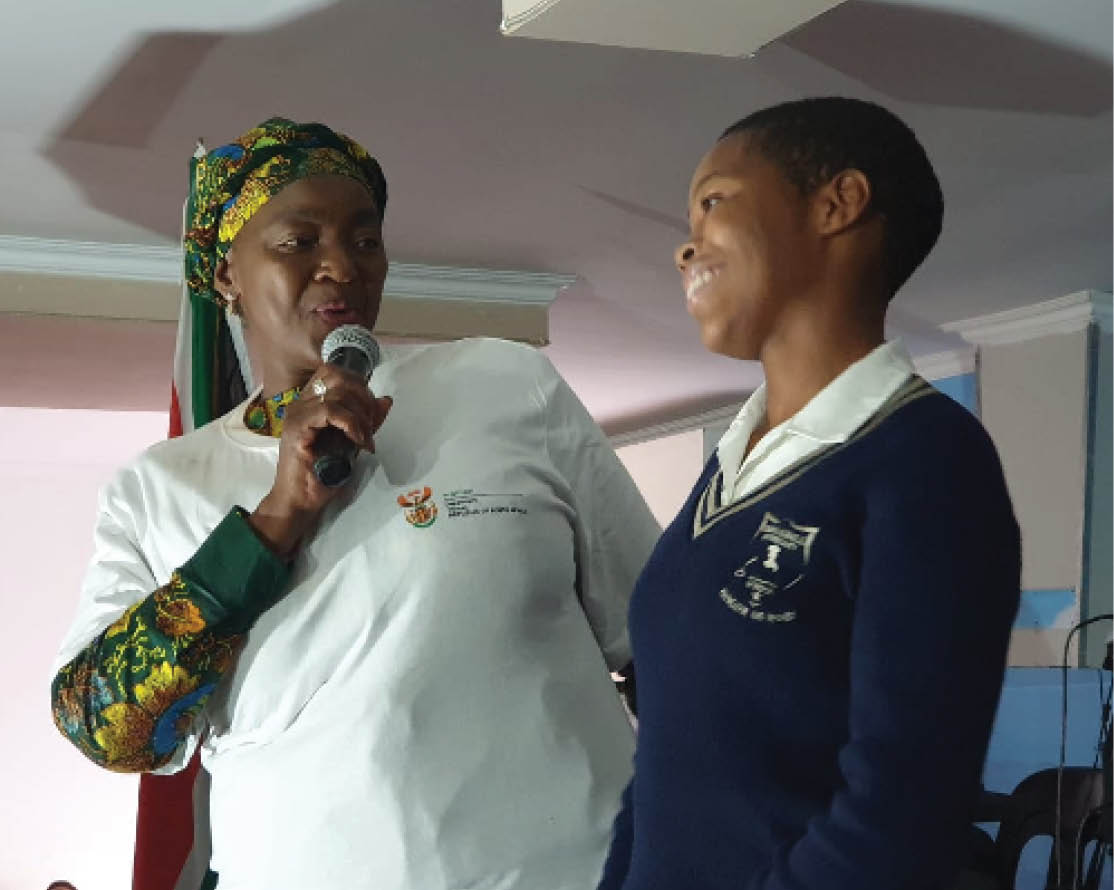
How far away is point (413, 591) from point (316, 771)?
16 cm

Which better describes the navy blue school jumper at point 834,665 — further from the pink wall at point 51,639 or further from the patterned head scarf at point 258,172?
the pink wall at point 51,639

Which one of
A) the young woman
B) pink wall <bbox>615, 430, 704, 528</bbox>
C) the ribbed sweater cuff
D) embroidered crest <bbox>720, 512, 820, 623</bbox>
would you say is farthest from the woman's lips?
pink wall <bbox>615, 430, 704, 528</bbox>

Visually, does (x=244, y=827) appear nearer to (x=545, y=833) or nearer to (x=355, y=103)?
(x=545, y=833)

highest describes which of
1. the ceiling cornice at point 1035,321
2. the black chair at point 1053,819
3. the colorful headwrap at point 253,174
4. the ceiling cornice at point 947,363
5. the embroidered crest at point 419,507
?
the ceiling cornice at point 1035,321

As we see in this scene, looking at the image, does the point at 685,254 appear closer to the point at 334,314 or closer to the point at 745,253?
the point at 745,253

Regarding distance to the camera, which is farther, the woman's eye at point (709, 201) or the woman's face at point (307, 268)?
the woman's face at point (307, 268)

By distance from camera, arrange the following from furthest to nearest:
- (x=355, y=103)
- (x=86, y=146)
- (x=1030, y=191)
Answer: (x=1030, y=191)
(x=86, y=146)
(x=355, y=103)

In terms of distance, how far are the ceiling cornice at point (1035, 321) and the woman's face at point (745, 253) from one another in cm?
570

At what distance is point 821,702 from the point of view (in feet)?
2.39

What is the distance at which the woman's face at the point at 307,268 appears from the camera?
131cm

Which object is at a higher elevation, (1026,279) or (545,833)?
(1026,279)

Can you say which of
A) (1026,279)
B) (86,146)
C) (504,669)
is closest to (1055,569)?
(1026,279)

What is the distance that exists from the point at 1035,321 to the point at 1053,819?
2477 millimetres

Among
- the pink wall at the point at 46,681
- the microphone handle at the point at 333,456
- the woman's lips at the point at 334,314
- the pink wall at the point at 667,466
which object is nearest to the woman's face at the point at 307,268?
the woman's lips at the point at 334,314
